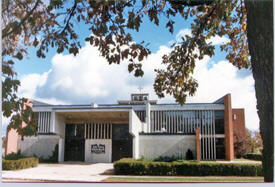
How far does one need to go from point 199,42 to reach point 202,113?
1636 cm

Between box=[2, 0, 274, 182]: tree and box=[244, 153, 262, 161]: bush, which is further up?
box=[2, 0, 274, 182]: tree

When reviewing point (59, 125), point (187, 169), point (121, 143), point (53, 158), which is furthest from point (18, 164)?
point (187, 169)

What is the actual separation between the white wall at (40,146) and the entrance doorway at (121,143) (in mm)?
3738

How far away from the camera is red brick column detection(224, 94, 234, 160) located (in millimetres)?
18281

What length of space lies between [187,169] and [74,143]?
387 inches

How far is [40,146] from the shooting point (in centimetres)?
1698

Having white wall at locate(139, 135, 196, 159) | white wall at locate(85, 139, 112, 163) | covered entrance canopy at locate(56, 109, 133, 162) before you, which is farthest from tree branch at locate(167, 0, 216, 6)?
white wall at locate(85, 139, 112, 163)

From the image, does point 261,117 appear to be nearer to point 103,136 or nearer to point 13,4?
point 13,4

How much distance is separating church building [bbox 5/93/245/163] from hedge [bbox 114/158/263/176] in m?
3.64

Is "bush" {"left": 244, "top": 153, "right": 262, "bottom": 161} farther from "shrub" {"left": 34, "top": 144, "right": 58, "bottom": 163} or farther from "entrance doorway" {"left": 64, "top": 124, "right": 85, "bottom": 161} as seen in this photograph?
"shrub" {"left": 34, "top": 144, "right": 58, "bottom": 163}

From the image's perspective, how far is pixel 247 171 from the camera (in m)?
9.33

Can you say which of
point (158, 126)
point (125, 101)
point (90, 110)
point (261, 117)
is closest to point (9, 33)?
point (261, 117)

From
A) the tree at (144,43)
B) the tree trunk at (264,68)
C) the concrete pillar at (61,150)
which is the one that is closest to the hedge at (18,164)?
the concrete pillar at (61,150)

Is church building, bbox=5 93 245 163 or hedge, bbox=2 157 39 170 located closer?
hedge, bbox=2 157 39 170
